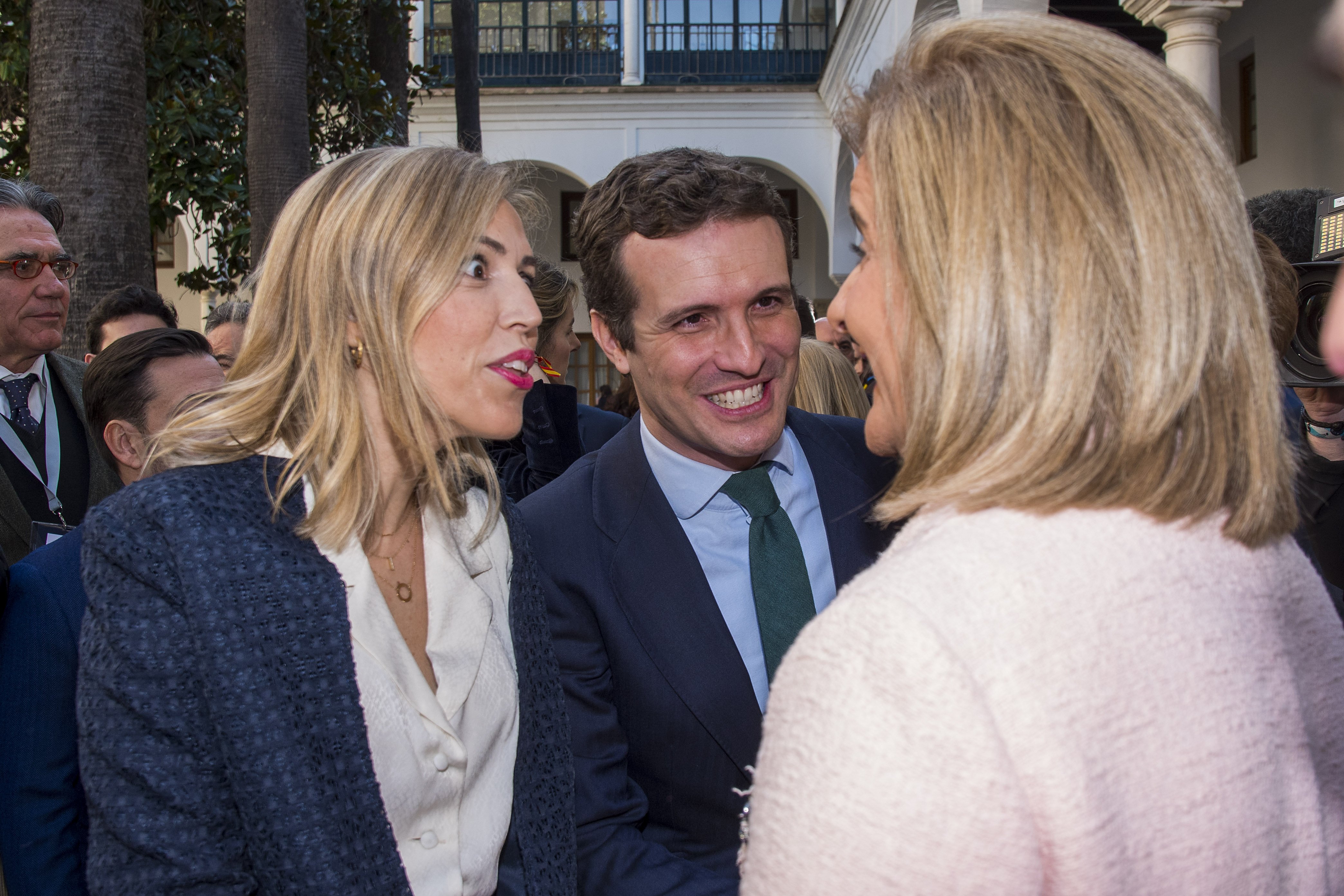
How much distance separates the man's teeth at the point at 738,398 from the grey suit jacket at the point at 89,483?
2002mm

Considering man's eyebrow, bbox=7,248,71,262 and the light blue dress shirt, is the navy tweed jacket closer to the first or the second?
the light blue dress shirt

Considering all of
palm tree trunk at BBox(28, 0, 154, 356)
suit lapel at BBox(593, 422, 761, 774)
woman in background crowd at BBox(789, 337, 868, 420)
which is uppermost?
palm tree trunk at BBox(28, 0, 154, 356)

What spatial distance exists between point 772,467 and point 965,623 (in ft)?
4.48

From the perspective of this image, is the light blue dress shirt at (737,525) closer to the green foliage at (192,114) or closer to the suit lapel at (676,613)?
the suit lapel at (676,613)

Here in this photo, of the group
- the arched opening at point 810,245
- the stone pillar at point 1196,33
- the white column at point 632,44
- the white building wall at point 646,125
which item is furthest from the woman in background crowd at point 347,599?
the arched opening at point 810,245

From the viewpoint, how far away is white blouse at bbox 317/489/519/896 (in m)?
1.62

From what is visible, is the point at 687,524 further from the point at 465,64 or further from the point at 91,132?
the point at 465,64

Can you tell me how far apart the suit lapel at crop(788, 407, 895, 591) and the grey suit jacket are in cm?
216

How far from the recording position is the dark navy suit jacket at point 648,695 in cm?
190

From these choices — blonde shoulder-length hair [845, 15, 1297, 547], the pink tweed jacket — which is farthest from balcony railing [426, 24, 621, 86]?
the pink tweed jacket

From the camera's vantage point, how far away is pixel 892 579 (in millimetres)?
960

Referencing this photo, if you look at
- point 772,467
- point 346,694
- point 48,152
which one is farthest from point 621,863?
point 48,152

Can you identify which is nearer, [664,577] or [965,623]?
[965,623]

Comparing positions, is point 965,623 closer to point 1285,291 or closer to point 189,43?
point 1285,291
